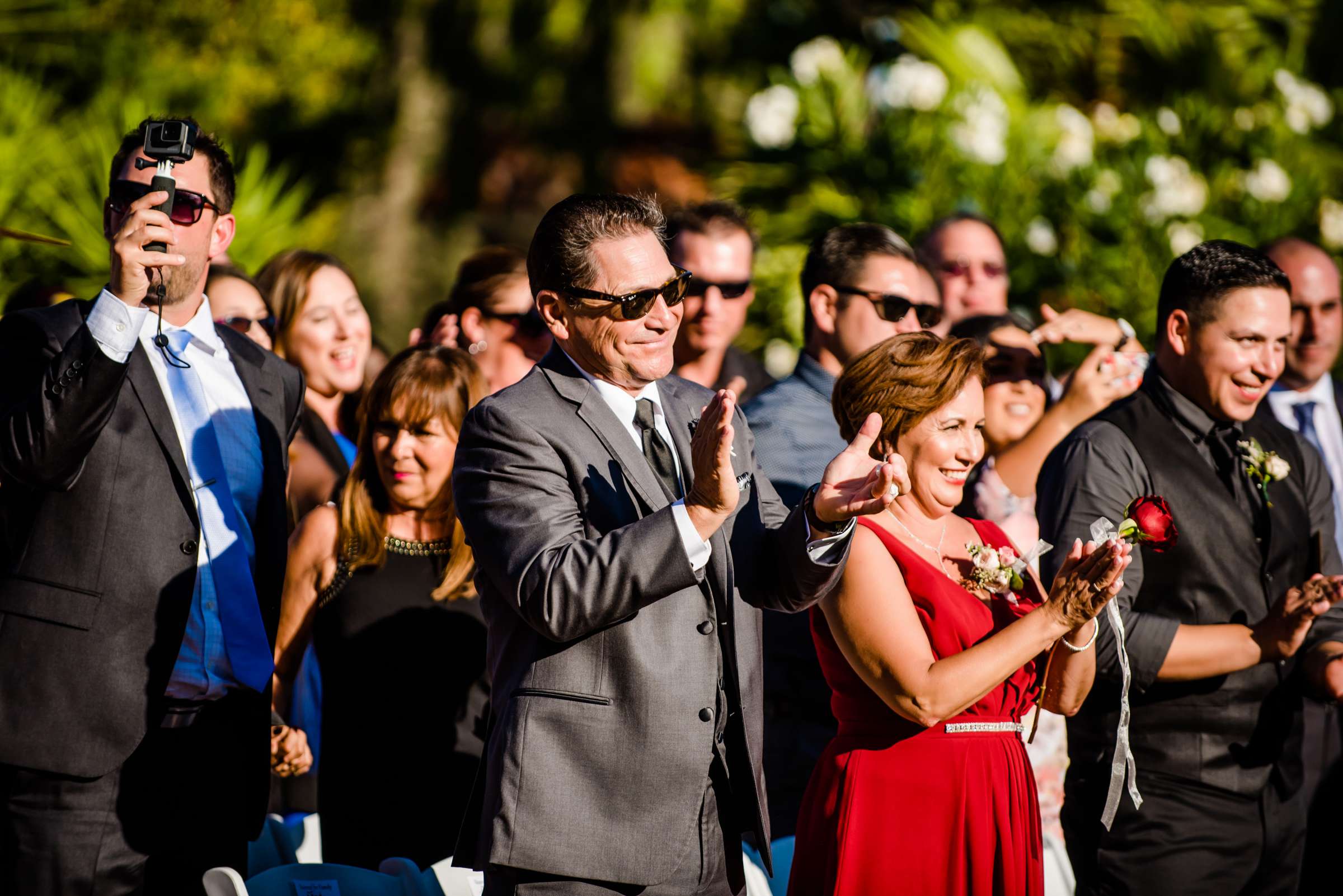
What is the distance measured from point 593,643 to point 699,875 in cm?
54

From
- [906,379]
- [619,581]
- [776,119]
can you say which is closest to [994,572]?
[906,379]

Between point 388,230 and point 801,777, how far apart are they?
48.8 feet

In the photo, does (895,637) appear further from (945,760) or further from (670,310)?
(670,310)

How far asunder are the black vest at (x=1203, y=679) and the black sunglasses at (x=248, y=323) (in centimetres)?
291

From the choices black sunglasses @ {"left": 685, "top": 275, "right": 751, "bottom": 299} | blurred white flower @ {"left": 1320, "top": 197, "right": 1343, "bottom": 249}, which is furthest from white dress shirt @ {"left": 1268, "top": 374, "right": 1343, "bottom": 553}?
blurred white flower @ {"left": 1320, "top": 197, "right": 1343, "bottom": 249}

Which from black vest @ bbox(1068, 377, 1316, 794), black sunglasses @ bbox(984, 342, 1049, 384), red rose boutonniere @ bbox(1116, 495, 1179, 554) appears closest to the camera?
red rose boutonniere @ bbox(1116, 495, 1179, 554)

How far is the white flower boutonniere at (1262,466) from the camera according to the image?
13.5ft

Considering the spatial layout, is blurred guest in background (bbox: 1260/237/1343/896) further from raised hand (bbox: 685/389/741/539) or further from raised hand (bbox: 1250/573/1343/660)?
raised hand (bbox: 685/389/741/539)

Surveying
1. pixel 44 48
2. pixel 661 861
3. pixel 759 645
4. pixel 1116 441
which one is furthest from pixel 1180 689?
pixel 44 48

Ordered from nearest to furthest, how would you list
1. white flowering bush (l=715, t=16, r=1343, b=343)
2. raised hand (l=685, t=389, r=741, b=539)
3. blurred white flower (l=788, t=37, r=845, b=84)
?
raised hand (l=685, t=389, r=741, b=539) < white flowering bush (l=715, t=16, r=1343, b=343) < blurred white flower (l=788, t=37, r=845, b=84)

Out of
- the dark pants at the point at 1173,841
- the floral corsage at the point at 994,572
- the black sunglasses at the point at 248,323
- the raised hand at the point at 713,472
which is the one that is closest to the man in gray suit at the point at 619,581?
the raised hand at the point at 713,472

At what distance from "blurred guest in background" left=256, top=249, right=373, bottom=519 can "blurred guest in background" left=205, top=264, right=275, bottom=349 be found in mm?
94

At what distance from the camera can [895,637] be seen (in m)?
3.23

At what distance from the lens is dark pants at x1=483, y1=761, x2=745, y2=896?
2.87 metres
